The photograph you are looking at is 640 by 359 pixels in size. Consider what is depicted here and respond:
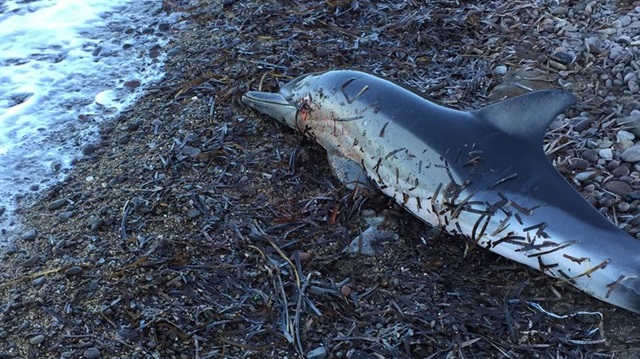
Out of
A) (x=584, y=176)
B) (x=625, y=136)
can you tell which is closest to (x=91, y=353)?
(x=584, y=176)

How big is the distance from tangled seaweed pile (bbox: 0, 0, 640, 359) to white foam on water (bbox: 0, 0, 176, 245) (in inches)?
9.0

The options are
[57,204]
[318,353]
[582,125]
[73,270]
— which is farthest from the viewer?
[582,125]

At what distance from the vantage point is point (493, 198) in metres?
3.96

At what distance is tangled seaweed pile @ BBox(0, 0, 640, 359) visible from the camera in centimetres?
366

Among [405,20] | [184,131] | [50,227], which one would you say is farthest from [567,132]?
[50,227]

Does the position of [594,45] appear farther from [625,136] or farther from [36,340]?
[36,340]

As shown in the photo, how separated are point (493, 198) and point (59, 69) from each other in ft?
14.3

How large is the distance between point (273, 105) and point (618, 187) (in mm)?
2522

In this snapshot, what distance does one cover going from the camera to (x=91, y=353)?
141 inches

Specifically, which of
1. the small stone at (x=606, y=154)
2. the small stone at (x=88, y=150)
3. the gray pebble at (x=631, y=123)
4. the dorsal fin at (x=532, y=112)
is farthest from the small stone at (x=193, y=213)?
the gray pebble at (x=631, y=123)

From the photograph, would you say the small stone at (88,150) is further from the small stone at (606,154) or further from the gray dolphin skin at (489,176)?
the small stone at (606,154)

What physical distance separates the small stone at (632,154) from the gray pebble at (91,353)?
11.3 feet

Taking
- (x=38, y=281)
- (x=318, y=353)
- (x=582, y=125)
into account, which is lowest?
(x=318, y=353)

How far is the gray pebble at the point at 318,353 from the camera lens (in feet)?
11.7
